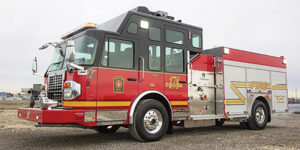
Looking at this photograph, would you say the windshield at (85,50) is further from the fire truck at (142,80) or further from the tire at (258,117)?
the tire at (258,117)

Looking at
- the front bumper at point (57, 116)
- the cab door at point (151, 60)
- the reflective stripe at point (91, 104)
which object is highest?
the cab door at point (151, 60)

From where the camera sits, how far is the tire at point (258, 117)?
9.76 meters

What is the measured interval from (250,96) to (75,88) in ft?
21.7

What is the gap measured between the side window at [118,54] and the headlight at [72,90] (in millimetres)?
806

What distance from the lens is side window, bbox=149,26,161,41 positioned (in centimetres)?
716

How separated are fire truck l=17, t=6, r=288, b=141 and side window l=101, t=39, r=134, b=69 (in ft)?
0.08

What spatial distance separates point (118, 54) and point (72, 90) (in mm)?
1429

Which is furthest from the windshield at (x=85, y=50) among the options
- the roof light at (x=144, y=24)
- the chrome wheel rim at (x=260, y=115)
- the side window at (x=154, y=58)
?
the chrome wheel rim at (x=260, y=115)

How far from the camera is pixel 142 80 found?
22.3ft

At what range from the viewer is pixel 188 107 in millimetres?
7770

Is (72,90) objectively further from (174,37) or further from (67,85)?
(174,37)

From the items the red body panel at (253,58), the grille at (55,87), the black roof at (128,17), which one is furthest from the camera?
the red body panel at (253,58)

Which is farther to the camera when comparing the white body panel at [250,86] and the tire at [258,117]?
the tire at [258,117]

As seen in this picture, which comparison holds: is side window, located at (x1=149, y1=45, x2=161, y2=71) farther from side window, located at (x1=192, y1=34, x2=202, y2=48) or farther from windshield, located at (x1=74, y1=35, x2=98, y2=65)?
windshield, located at (x1=74, y1=35, x2=98, y2=65)
